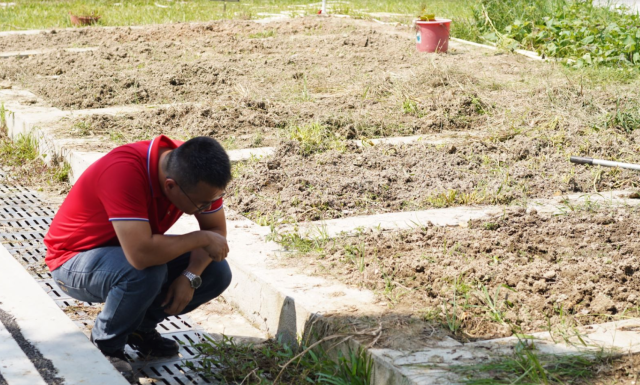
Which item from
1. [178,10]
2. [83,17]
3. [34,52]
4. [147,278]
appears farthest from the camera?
[178,10]

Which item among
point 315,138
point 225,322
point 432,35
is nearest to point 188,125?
point 315,138

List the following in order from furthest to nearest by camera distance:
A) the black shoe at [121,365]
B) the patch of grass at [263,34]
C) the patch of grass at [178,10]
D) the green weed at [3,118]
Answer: the patch of grass at [178,10]
the patch of grass at [263,34]
the green weed at [3,118]
the black shoe at [121,365]

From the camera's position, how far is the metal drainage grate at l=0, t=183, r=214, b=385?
3531mm

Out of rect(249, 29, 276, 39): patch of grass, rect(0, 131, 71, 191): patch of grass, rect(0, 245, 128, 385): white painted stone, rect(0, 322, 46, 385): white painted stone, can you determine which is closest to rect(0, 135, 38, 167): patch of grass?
rect(0, 131, 71, 191): patch of grass

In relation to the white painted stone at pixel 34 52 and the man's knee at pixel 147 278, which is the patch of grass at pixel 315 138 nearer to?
the man's knee at pixel 147 278

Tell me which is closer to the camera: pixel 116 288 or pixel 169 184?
pixel 169 184

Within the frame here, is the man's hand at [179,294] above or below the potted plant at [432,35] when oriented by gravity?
below

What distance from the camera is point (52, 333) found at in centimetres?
352

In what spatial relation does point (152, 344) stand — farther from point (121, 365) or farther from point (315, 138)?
point (315, 138)

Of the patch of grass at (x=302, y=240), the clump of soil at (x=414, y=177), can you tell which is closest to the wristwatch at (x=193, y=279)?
the patch of grass at (x=302, y=240)

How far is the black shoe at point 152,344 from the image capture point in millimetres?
3600

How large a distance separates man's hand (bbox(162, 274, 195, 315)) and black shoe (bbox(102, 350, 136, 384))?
1.00ft

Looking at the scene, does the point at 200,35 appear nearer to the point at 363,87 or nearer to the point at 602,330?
the point at 363,87

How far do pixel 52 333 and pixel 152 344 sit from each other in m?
0.46
